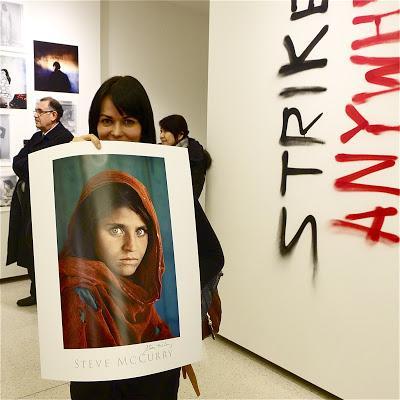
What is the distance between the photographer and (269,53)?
84.0 inches

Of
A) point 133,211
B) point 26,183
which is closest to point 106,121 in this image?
point 133,211

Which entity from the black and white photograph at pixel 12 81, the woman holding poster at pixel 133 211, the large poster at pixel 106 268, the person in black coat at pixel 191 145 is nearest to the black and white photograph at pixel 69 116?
the black and white photograph at pixel 12 81

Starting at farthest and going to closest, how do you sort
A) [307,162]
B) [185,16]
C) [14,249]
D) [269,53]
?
1. [185,16]
2. [14,249]
3. [269,53]
4. [307,162]

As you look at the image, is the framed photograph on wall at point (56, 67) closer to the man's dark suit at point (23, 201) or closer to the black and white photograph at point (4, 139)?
the black and white photograph at point (4, 139)

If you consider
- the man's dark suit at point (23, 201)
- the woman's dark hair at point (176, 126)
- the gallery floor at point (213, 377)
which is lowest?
the gallery floor at point (213, 377)

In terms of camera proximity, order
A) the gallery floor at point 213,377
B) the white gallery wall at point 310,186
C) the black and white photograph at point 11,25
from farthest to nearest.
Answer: the black and white photograph at point 11,25, the gallery floor at point 213,377, the white gallery wall at point 310,186

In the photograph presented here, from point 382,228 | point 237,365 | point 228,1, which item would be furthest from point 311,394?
point 228,1

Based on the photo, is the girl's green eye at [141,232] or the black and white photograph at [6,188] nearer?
the girl's green eye at [141,232]

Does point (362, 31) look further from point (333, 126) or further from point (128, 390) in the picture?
point (128, 390)

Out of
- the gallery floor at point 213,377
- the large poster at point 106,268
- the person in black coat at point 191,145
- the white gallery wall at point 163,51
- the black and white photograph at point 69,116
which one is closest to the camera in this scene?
the large poster at point 106,268

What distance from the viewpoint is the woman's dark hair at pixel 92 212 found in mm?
866

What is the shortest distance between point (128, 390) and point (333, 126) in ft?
4.51

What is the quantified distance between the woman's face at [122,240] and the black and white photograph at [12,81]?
9.86 feet

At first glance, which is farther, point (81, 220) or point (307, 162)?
point (307, 162)
